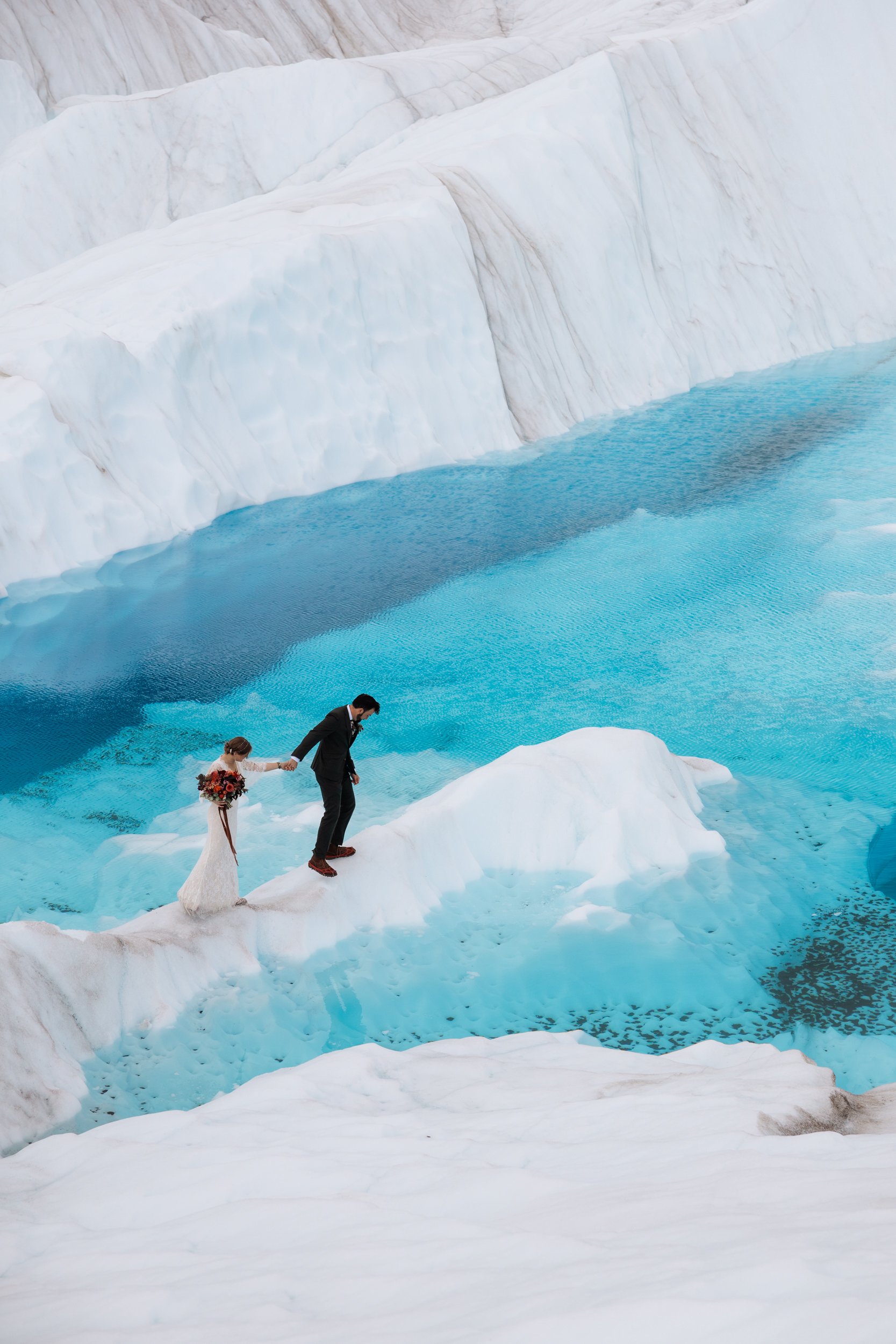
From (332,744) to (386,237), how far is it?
1477 centimetres

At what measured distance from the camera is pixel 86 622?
14.5 meters

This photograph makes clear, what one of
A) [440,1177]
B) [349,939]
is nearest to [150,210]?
[349,939]

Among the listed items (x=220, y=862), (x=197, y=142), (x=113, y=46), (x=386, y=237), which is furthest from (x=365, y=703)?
(x=113, y=46)

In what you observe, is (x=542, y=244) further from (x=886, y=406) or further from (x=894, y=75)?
(x=894, y=75)

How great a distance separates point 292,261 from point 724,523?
8.41 m

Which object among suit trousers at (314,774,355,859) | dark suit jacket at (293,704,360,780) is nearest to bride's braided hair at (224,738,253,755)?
dark suit jacket at (293,704,360,780)

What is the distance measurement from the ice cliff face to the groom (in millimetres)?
9575

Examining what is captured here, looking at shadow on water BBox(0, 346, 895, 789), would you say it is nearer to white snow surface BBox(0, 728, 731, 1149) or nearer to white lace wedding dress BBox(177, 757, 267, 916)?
white lace wedding dress BBox(177, 757, 267, 916)

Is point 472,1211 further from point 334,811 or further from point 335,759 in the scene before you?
point 334,811

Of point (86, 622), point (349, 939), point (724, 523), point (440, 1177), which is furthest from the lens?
point (724, 523)

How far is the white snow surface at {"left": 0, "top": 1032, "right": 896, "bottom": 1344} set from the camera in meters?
3.37

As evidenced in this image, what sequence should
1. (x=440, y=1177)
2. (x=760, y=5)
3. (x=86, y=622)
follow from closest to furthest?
1. (x=440, y=1177)
2. (x=86, y=622)
3. (x=760, y=5)

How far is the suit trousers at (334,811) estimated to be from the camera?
305 inches

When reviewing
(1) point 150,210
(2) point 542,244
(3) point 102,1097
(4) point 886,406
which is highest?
(1) point 150,210
